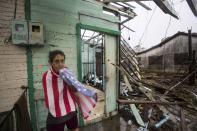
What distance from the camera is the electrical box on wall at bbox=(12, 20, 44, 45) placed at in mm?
3523

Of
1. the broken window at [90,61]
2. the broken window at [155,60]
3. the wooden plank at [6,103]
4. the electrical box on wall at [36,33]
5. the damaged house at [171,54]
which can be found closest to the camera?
the wooden plank at [6,103]

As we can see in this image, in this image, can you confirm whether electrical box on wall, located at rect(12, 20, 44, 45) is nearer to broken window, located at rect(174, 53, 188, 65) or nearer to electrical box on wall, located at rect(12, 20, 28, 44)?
electrical box on wall, located at rect(12, 20, 28, 44)

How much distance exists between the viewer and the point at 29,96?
3.84m

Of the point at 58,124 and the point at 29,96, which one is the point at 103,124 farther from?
the point at 58,124

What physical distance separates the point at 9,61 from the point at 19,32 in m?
0.68

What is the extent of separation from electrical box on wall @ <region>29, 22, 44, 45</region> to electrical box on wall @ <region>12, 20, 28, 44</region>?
11cm

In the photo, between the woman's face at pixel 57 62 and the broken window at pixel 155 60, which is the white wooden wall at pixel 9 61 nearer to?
the woman's face at pixel 57 62

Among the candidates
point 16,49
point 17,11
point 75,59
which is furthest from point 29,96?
point 17,11

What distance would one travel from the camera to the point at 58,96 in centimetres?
241

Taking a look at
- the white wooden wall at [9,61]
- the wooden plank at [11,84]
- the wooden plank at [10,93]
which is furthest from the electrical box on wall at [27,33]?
the wooden plank at [10,93]

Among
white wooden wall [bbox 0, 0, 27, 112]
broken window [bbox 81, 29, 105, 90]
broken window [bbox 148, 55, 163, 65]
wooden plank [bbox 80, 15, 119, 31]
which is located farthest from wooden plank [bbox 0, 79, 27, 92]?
broken window [bbox 148, 55, 163, 65]

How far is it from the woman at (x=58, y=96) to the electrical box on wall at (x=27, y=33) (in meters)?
1.54

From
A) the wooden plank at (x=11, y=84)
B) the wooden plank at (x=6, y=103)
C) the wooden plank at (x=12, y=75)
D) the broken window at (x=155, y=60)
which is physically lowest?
the wooden plank at (x=6, y=103)

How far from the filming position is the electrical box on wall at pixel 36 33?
12.3 feet
